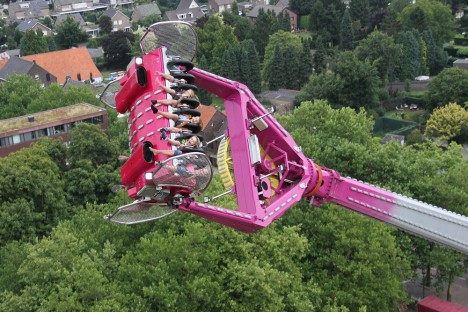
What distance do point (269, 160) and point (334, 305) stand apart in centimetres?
963

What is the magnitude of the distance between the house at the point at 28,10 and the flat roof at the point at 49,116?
85628 mm

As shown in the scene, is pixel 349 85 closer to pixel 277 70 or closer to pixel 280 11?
pixel 277 70

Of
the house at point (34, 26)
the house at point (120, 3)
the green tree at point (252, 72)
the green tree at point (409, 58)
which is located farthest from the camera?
the house at point (120, 3)

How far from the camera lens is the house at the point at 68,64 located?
79.7 metres

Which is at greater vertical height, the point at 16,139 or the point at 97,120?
the point at 16,139

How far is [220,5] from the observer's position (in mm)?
126812

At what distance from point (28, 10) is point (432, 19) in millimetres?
82092

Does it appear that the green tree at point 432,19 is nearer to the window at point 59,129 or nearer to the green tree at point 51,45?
the green tree at point 51,45

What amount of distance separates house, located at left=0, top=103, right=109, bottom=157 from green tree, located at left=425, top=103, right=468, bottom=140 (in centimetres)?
2847

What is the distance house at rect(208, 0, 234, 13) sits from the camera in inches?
4990

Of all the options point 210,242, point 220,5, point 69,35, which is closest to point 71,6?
point 220,5

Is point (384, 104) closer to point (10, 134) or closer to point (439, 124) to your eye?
point (439, 124)

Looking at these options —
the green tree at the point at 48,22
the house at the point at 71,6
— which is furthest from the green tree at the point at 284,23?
the house at the point at 71,6

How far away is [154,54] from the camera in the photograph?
16141 millimetres
